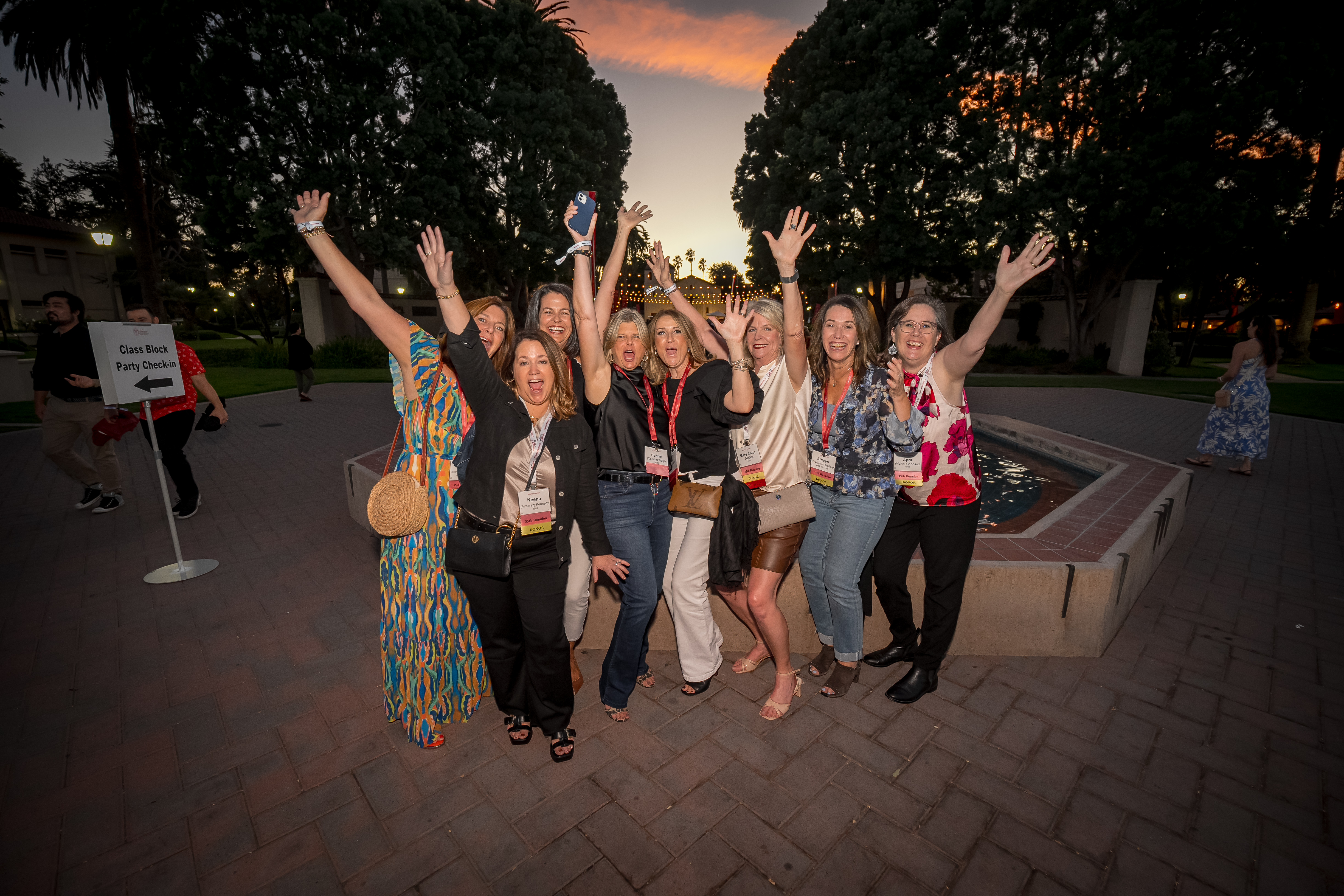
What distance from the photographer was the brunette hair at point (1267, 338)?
23.2ft

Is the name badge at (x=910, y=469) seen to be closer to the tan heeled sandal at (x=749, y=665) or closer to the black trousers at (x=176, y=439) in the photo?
the tan heeled sandal at (x=749, y=665)

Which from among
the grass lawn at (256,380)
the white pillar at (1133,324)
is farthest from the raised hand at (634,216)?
the white pillar at (1133,324)

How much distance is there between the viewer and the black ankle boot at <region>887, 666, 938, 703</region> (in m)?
3.07

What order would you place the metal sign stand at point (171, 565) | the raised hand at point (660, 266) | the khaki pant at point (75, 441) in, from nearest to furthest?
the raised hand at point (660, 266) < the metal sign stand at point (171, 565) < the khaki pant at point (75, 441)

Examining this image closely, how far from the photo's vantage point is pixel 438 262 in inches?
91.9

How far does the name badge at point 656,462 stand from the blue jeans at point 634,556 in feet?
0.28

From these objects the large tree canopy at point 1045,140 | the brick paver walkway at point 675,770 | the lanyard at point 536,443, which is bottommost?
the brick paver walkway at point 675,770

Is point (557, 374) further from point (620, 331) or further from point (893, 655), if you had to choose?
point (893, 655)

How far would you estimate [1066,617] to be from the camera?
341 centimetres

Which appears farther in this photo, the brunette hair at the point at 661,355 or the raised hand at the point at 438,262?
the brunette hair at the point at 661,355

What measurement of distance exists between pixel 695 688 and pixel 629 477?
1.33 metres

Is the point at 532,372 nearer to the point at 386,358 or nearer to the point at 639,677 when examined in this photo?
the point at 639,677

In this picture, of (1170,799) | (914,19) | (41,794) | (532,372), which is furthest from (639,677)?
(914,19)

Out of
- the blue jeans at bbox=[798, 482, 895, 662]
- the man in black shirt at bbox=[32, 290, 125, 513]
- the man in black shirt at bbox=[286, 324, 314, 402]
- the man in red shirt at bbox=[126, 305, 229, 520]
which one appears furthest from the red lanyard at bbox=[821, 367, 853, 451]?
the man in black shirt at bbox=[286, 324, 314, 402]
